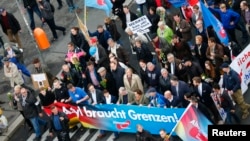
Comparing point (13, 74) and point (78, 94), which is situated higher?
point (13, 74)

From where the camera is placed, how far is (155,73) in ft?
51.4

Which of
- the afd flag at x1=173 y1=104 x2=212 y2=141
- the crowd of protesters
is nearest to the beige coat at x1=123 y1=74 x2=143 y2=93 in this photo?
the crowd of protesters

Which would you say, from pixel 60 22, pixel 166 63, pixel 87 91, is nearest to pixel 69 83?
pixel 87 91

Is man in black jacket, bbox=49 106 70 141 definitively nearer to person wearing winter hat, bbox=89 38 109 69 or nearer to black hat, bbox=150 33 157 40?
person wearing winter hat, bbox=89 38 109 69

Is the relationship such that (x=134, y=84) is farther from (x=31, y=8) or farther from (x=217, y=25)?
(x=31, y=8)

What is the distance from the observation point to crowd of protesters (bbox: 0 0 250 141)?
14.6 metres

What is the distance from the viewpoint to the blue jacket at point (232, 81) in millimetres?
14625

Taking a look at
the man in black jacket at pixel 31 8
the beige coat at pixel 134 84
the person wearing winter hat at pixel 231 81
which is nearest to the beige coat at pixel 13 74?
the man in black jacket at pixel 31 8

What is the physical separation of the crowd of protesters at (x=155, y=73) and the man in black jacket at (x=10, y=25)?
2.00 m

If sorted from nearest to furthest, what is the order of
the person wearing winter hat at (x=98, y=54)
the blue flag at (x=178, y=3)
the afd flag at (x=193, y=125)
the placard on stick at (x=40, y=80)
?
the afd flag at (x=193, y=125), the person wearing winter hat at (x=98, y=54), the placard on stick at (x=40, y=80), the blue flag at (x=178, y=3)

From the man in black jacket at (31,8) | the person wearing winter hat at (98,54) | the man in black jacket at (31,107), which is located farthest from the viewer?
the man in black jacket at (31,8)

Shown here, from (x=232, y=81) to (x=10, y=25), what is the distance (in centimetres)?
867

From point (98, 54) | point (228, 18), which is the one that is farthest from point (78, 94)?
point (228, 18)

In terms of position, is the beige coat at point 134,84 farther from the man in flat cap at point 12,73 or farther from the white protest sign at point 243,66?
the man in flat cap at point 12,73
